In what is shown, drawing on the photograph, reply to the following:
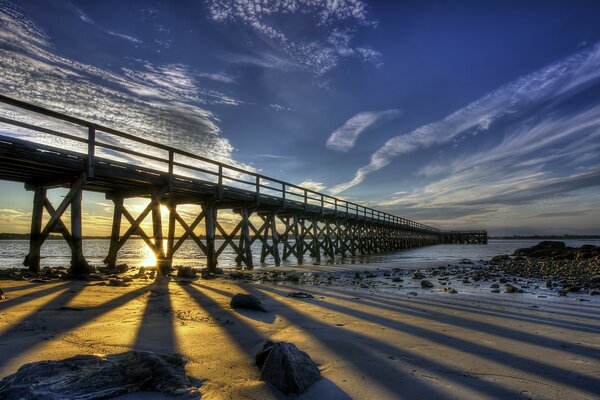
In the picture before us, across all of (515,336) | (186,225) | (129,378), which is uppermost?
(186,225)

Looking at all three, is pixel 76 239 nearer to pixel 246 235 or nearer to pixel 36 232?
pixel 36 232

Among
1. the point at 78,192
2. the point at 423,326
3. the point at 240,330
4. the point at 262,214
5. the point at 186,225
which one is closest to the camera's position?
the point at 240,330

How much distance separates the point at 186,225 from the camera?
1211cm

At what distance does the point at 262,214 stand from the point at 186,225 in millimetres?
7183

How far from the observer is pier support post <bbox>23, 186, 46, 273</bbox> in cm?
947

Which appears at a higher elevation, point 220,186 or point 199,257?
point 220,186

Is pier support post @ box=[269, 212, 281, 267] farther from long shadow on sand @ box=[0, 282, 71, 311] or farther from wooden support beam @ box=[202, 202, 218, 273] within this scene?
long shadow on sand @ box=[0, 282, 71, 311]

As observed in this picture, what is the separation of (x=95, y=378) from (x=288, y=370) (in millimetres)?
1280

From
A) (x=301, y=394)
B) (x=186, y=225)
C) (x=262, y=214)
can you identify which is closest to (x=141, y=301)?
(x=301, y=394)

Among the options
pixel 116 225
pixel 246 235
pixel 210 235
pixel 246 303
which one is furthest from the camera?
pixel 246 235

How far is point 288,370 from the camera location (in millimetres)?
2422

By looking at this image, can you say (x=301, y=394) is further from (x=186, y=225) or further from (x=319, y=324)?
(x=186, y=225)

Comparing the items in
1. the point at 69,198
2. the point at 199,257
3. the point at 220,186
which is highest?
the point at 220,186

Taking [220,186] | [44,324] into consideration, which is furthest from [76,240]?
[44,324]
